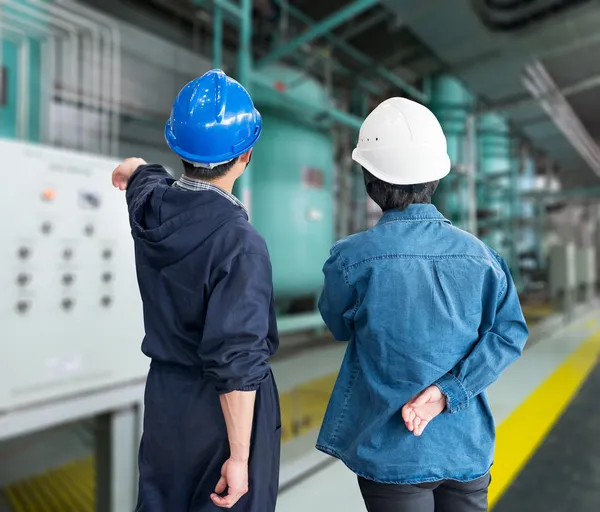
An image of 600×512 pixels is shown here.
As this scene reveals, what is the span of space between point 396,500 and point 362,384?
0.74 ft

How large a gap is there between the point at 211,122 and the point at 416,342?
1.94 feet

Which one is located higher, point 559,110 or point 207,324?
point 559,110

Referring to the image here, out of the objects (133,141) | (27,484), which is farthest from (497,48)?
(27,484)

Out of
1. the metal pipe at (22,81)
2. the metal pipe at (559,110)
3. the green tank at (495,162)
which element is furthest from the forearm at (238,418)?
the green tank at (495,162)

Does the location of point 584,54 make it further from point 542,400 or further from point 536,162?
point 542,400

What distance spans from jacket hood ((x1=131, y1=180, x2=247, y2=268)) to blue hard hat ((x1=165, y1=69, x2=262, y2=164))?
0.28 feet

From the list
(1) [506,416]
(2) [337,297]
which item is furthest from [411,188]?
(1) [506,416]

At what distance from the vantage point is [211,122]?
0.93 meters

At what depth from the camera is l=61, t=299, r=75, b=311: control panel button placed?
1.59 meters

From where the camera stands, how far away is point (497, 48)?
5.28 m

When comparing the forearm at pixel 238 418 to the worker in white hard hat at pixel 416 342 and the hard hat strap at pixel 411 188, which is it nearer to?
the worker in white hard hat at pixel 416 342

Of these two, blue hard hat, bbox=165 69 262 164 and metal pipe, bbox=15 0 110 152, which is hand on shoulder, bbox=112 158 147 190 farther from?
metal pipe, bbox=15 0 110 152

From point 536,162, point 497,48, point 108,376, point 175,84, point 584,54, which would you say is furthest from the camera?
point 536,162

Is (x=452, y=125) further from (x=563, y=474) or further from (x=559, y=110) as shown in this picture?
(x=563, y=474)
